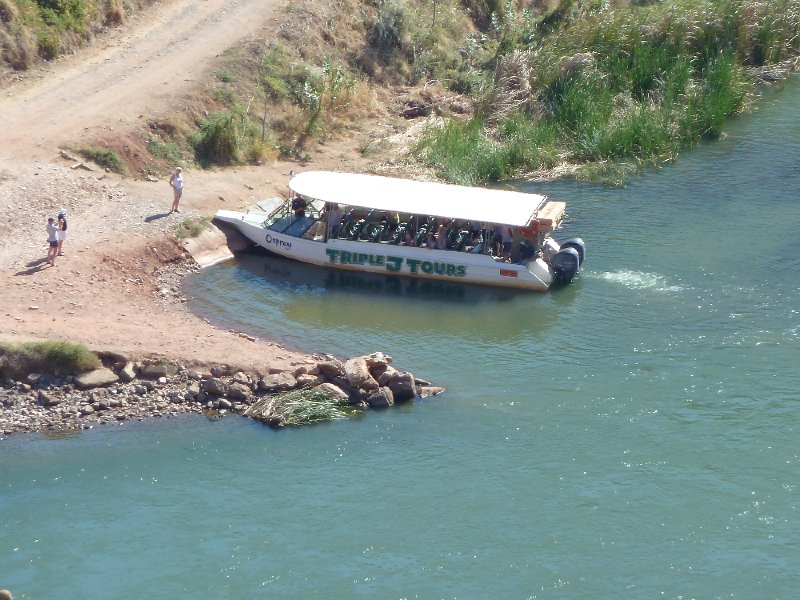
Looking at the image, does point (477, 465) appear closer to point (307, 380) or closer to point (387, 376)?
point (387, 376)

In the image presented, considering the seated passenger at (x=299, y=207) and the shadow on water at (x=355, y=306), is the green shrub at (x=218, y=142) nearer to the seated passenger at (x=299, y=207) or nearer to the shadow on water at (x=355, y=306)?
the seated passenger at (x=299, y=207)

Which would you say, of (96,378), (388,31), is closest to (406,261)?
(96,378)

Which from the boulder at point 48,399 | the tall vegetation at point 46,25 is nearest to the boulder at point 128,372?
the boulder at point 48,399

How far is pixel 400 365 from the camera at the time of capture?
25.4 m

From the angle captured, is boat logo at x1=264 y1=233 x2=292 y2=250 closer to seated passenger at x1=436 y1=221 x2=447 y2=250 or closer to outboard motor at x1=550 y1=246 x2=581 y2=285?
seated passenger at x1=436 y1=221 x2=447 y2=250

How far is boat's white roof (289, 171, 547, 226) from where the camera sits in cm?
2933

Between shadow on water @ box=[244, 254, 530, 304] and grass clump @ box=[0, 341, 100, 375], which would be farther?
shadow on water @ box=[244, 254, 530, 304]

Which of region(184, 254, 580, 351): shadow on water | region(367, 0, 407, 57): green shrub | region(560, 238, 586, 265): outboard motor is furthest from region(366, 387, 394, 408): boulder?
region(367, 0, 407, 57): green shrub

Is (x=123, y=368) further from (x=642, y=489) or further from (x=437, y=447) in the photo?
(x=642, y=489)

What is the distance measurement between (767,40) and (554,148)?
42.3ft

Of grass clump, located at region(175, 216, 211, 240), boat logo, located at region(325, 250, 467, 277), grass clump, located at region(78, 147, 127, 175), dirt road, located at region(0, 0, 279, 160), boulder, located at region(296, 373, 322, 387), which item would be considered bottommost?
boulder, located at region(296, 373, 322, 387)

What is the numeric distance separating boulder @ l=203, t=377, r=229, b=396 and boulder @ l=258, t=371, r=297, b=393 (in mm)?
734

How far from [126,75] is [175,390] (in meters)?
17.2

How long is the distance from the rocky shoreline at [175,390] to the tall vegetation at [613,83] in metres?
14.2
